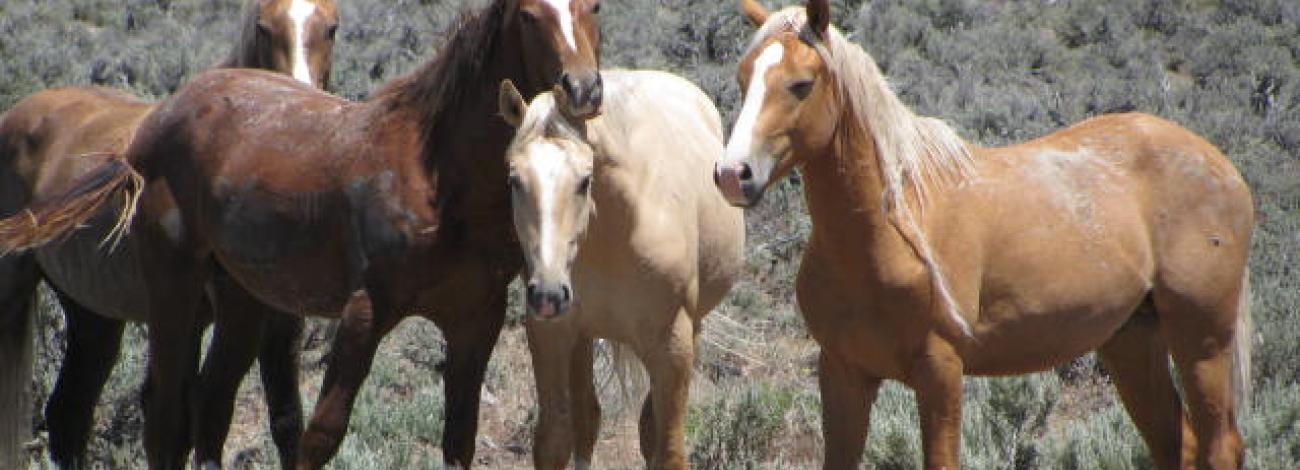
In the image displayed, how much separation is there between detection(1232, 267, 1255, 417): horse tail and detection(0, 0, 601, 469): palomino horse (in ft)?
7.94

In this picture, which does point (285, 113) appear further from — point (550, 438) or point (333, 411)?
point (550, 438)

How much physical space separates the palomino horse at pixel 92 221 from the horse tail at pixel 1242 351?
3523 mm

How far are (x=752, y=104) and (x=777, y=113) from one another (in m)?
0.07

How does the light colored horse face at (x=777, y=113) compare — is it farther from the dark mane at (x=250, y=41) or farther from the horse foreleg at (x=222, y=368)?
the dark mane at (x=250, y=41)

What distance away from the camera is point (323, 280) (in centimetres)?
530

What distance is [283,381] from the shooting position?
20.6 feet

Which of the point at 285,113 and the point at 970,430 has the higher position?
the point at 285,113

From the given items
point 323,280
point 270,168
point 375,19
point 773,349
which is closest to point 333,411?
point 323,280

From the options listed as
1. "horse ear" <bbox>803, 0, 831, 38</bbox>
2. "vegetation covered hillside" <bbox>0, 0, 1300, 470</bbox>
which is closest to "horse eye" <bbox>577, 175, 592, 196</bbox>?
"horse ear" <bbox>803, 0, 831, 38</bbox>

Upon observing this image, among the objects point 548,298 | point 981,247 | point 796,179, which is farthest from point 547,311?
point 796,179

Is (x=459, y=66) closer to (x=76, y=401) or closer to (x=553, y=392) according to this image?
(x=553, y=392)

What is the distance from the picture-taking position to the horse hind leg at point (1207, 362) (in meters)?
5.41

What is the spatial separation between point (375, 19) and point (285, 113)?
11.2 meters

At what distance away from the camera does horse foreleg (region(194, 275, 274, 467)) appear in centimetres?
601
